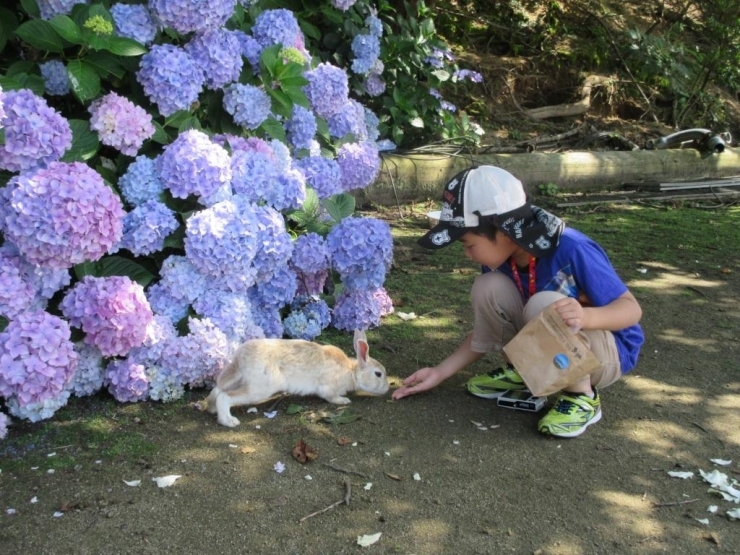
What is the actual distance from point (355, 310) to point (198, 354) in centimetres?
103

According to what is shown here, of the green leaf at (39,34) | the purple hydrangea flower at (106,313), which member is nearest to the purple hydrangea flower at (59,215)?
the purple hydrangea flower at (106,313)

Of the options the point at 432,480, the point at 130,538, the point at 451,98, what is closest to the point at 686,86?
the point at 451,98

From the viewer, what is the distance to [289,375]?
3.45m

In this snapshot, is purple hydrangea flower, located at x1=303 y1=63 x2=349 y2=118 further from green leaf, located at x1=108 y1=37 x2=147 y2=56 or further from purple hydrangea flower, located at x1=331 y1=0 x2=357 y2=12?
green leaf, located at x1=108 y1=37 x2=147 y2=56

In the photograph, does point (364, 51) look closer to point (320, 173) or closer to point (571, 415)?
point (320, 173)

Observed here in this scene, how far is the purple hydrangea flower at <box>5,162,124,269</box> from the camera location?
2.94m

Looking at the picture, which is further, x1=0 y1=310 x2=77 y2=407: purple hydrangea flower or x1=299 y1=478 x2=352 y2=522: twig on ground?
x1=0 y1=310 x2=77 y2=407: purple hydrangea flower

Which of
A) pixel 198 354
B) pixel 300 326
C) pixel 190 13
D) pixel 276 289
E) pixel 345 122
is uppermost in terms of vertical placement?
pixel 190 13

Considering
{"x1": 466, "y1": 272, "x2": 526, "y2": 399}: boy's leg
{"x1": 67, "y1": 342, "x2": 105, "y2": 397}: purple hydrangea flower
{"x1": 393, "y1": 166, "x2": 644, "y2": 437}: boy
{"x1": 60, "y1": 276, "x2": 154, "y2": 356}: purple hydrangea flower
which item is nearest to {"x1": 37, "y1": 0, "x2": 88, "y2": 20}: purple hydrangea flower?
{"x1": 60, "y1": 276, "x2": 154, "y2": 356}: purple hydrangea flower

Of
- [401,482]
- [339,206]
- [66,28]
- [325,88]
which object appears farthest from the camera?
[325,88]

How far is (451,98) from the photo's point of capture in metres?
9.72

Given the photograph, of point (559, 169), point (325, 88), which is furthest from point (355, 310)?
point (559, 169)

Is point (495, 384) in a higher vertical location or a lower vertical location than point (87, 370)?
lower

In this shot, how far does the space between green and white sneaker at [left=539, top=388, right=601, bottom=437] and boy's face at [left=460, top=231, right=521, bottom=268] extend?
619 millimetres
